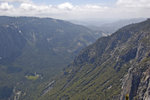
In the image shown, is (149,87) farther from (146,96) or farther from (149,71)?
(149,71)

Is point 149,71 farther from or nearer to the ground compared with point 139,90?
farther from the ground

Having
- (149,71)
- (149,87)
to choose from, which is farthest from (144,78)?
(149,87)

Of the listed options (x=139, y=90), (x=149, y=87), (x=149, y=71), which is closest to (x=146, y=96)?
(x=149, y=87)

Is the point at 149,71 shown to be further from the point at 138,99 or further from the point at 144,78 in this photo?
the point at 138,99

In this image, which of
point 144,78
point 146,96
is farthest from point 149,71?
point 146,96

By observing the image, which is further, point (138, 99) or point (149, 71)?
point (149, 71)

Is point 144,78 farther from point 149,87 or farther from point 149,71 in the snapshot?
point 149,87

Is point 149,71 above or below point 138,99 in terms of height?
above

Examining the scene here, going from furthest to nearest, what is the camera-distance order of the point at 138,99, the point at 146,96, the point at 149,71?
1. the point at 149,71
2. the point at 138,99
3. the point at 146,96

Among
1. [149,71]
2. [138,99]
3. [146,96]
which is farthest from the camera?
[149,71]

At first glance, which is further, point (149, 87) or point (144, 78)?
point (144, 78)
